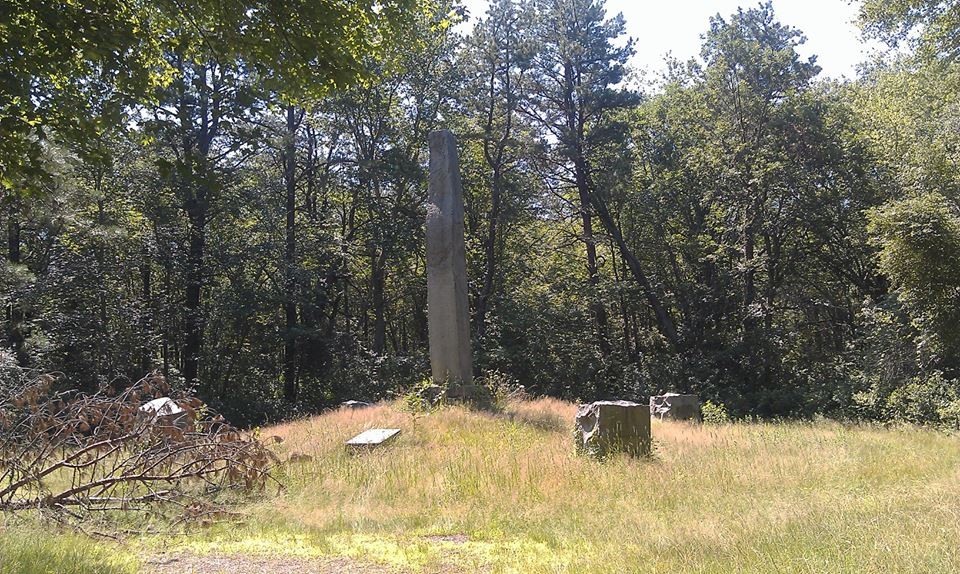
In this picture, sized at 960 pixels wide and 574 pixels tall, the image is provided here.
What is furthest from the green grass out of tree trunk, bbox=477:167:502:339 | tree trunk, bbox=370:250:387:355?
tree trunk, bbox=477:167:502:339

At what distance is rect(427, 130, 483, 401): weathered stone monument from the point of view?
45.4ft

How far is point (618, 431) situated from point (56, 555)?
6.60 metres

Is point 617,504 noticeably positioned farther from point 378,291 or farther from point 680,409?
point 378,291

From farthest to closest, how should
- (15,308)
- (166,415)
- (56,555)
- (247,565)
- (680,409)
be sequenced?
(15,308), (680,409), (166,415), (247,565), (56,555)

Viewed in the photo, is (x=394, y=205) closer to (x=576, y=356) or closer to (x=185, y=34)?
(x=576, y=356)

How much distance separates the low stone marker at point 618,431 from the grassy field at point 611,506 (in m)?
0.30

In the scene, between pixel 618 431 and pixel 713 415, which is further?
pixel 713 415

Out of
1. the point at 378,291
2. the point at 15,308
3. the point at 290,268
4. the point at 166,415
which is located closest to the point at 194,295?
the point at 290,268

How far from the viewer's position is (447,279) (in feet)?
45.7

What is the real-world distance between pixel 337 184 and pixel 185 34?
62.2ft

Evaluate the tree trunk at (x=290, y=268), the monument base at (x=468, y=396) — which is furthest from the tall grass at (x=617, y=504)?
the tree trunk at (x=290, y=268)

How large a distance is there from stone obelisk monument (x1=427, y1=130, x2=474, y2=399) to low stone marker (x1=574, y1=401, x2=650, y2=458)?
4441mm

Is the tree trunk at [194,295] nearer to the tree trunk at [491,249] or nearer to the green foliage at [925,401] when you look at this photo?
the tree trunk at [491,249]

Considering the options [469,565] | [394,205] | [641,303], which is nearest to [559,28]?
[394,205]
